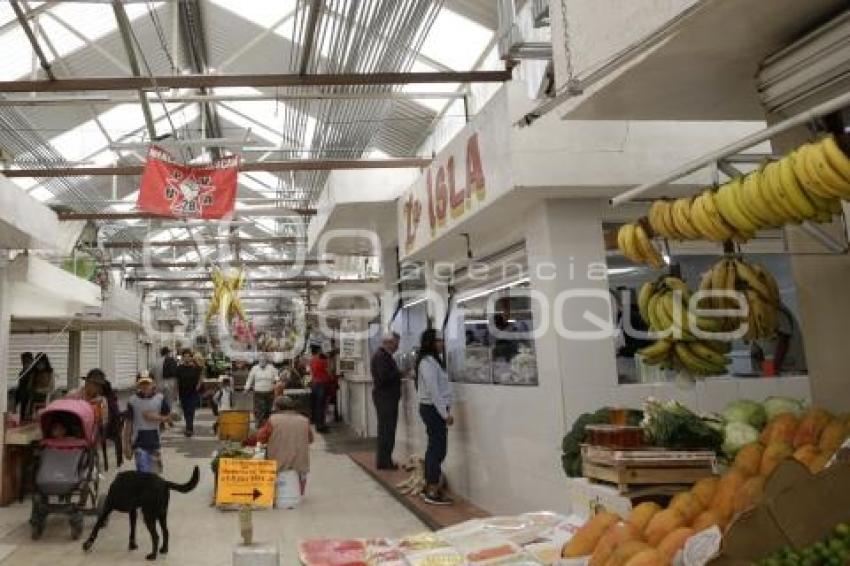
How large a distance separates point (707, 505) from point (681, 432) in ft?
2.00

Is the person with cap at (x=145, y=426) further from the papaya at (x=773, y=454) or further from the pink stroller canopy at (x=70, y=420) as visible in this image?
the papaya at (x=773, y=454)

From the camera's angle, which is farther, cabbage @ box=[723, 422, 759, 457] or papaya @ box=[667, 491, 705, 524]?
cabbage @ box=[723, 422, 759, 457]

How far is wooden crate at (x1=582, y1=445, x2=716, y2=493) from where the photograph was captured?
2.62 meters

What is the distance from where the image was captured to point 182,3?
724 cm

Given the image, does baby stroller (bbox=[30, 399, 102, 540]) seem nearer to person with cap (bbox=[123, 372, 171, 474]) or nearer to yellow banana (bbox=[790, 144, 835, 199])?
person with cap (bbox=[123, 372, 171, 474])

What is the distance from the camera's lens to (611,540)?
211 centimetres

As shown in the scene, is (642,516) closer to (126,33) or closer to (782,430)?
(782,430)

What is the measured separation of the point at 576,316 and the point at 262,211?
710 centimetres

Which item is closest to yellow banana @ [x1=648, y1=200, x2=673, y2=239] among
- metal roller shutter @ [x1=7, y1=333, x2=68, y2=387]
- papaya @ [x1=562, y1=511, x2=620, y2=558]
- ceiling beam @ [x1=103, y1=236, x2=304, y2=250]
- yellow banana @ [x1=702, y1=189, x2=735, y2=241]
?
yellow banana @ [x1=702, y1=189, x2=735, y2=241]

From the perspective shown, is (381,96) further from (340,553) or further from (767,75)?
(340,553)

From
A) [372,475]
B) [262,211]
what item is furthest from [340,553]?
[262,211]

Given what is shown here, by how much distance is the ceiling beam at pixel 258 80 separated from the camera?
17.2 ft

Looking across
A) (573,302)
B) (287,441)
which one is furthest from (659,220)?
(287,441)

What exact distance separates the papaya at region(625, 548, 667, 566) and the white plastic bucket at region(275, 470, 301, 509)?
5413 millimetres
